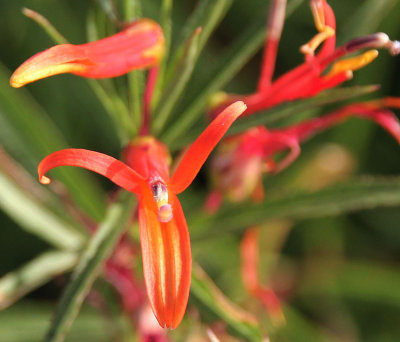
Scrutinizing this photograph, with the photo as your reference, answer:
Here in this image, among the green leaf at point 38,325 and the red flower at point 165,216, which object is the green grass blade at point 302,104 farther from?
the green leaf at point 38,325

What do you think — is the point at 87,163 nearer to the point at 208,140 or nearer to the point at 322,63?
the point at 208,140

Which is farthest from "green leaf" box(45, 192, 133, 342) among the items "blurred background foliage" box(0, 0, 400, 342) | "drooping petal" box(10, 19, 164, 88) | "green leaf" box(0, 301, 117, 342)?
"blurred background foliage" box(0, 0, 400, 342)

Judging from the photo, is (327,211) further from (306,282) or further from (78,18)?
(78,18)

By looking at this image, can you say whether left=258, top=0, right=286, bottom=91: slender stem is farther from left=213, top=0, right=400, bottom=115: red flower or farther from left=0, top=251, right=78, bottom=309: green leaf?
left=0, top=251, right=78, bottom=309: green leaf

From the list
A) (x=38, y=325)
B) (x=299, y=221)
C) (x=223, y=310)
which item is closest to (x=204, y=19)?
(x=223, y=310)

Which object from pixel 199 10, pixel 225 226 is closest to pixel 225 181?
pixel 225 226

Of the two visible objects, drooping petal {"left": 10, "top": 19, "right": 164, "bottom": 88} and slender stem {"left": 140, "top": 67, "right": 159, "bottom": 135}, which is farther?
slender stem {"left": 140, "top": 67, "right": 159, "bottom": 135}
